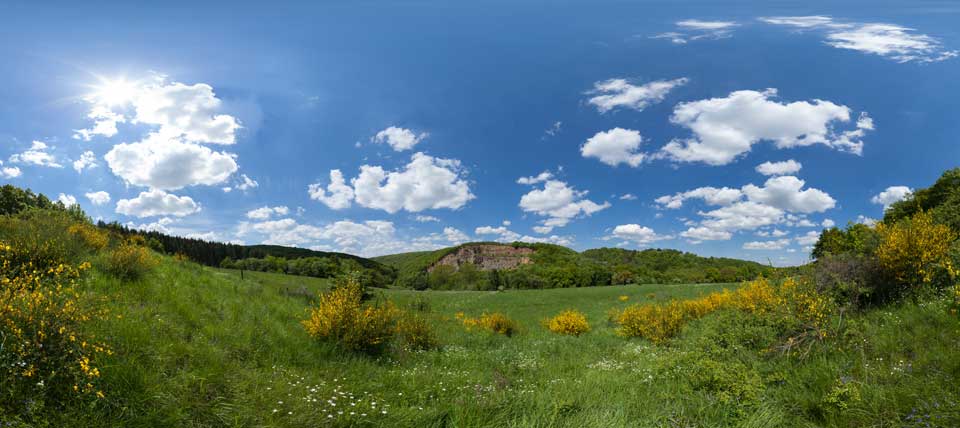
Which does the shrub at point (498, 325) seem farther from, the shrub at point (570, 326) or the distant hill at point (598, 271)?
the distant hill at point (598, 271)

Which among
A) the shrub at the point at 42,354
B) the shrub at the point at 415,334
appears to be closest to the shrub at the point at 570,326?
the shrub at the point at 415,334

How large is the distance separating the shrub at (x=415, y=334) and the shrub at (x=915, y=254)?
513 inches

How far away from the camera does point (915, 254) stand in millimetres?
10375

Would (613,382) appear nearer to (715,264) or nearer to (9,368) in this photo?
(9,368)

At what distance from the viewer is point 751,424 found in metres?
4.95

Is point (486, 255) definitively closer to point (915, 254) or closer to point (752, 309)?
point (752, 309)

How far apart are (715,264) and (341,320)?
10685 cm

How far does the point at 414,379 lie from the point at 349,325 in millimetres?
2899

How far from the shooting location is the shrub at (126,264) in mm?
8555

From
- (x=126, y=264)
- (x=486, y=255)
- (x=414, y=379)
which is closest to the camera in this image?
(x=414, y=379)

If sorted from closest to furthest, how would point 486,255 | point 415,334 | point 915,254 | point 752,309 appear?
point 915,254 < point 415,334 < point 752,309 < point 486,255

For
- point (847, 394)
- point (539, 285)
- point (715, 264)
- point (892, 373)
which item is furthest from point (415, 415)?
point (715, 264)

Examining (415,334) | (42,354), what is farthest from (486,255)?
(42,354)

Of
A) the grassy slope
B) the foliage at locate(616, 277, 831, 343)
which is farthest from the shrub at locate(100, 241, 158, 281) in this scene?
the foliage at locate(616, 277, 831, 343)
